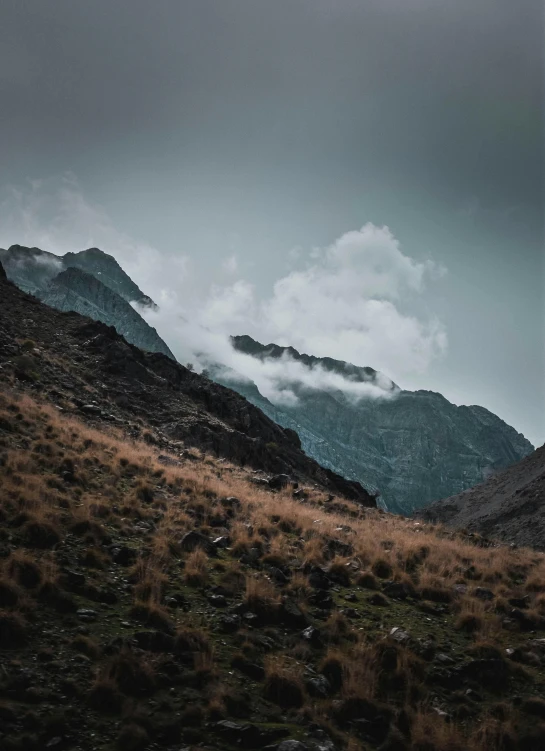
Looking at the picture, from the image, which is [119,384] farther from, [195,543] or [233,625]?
[233,625]

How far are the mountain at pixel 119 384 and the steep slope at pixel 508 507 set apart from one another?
18293mm

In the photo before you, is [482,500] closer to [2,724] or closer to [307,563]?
[307,563]

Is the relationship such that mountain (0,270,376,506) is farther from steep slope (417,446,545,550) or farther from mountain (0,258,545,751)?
steep slope (417,446,545,550)

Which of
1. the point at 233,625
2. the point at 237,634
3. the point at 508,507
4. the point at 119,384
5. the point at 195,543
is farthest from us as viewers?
the point at 508,507

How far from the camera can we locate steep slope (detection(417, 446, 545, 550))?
5462 cm

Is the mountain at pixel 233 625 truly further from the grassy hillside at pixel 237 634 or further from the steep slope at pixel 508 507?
the steep slope at pixel 508 507

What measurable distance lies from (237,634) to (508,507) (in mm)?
67615

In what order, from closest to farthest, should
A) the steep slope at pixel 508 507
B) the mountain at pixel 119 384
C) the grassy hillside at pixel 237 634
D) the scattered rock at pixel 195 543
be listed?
the grassy hillside at pixel 237 634 < the scattered rock at pixel 195 543 < the mountain at pixel 119 384 < the steep slope at pixel 508 507

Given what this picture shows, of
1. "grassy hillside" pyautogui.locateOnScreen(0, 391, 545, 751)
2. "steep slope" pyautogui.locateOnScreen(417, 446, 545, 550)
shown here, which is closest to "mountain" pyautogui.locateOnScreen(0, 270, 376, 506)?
"grassy hillside" pyautogui.locateOnScreen(0, 391, 545, 751)

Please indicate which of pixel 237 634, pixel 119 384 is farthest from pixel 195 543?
pixel 119 384

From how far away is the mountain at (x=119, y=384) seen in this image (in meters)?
30.0

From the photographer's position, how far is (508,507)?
64438 mm

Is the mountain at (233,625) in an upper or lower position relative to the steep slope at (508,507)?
lower

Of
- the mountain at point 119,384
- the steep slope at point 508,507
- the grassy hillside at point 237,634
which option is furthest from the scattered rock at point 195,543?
the steep slope at point 508,507
